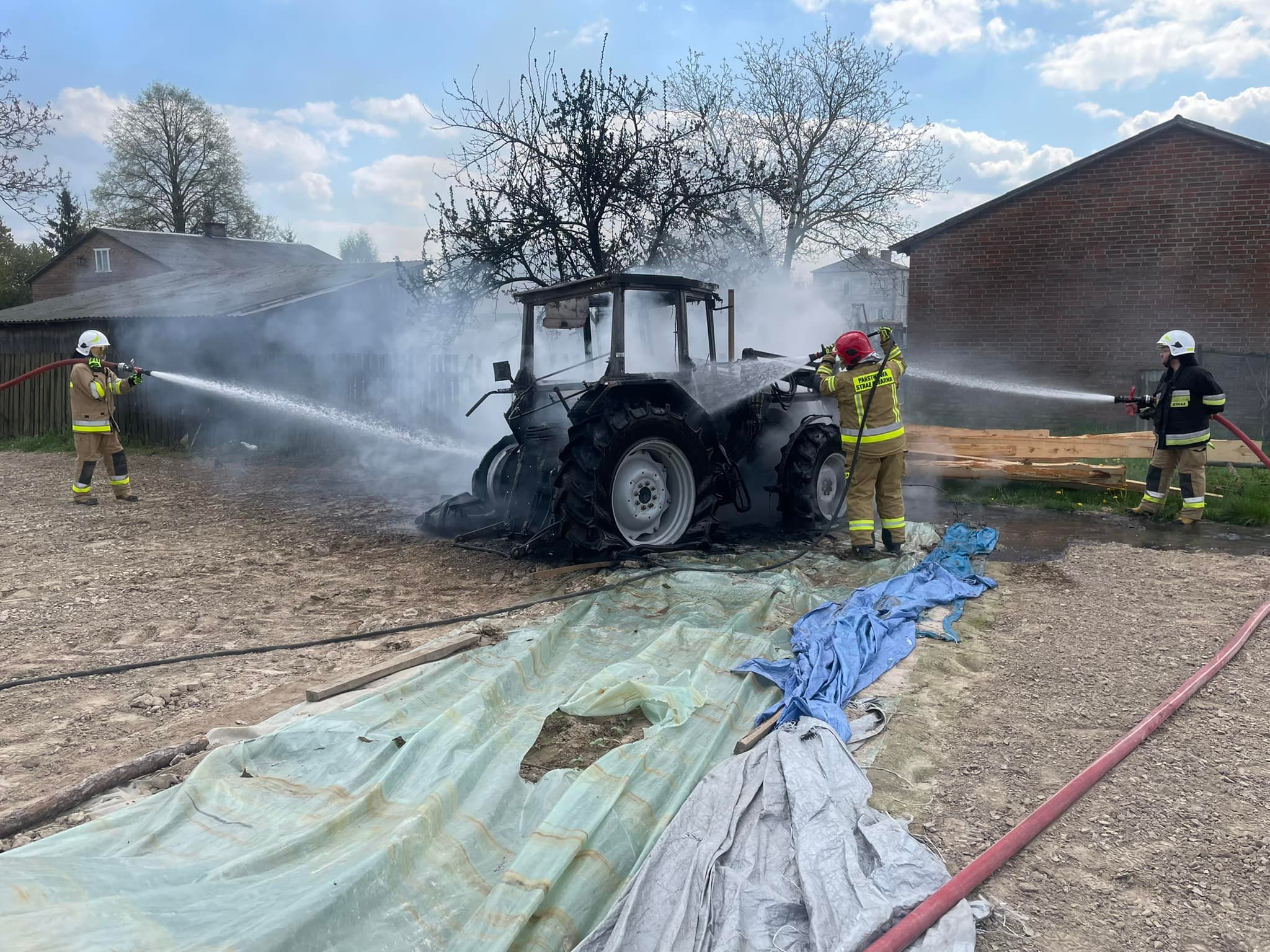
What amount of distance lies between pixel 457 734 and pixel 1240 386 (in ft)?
47.7

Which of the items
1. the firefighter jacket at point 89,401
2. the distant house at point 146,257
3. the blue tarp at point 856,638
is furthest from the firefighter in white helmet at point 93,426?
the distant house at point 146,257

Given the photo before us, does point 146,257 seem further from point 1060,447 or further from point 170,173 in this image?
point 1060,447

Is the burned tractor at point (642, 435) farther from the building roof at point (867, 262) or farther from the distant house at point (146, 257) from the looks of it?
the distant house at point (146, 257)

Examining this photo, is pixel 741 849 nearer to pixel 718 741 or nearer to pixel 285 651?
pixel 718 741

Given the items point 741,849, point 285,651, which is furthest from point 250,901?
point 285,651

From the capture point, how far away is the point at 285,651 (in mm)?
4578

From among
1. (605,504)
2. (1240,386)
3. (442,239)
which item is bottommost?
(605,504)

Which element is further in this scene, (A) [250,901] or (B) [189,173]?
(B) [189,173]

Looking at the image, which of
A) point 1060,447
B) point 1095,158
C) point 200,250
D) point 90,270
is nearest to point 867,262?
point 1095,158

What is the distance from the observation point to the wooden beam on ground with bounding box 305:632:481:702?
146 inches

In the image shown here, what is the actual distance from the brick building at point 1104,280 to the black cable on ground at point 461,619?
9.33 m

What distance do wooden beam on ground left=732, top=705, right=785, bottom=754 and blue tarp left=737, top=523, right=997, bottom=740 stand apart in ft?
0.14

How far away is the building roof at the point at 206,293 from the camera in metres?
16.3

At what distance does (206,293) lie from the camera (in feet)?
61.0
